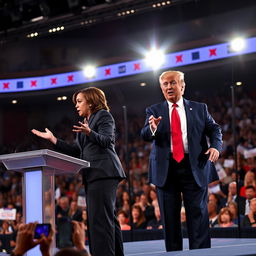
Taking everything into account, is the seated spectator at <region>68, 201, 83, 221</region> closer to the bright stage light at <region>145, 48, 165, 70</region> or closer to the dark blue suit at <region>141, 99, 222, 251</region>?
the bright stage light at <region>145, 48, 165, 70</region>

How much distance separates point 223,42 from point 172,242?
6235mm

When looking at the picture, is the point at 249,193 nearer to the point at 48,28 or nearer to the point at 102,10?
the point at 102,10

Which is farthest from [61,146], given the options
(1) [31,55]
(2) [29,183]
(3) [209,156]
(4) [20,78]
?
(1) [31,55]

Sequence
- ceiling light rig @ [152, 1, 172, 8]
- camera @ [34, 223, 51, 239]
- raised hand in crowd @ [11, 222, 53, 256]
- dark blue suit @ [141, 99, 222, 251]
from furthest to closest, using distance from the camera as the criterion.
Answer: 1. ceiling light rig @ [152, 1, 172, 8]
2. dark blue suit @ [141, 99, 222, 251]
3. camera @ [34, 223, 51, 239]
4. raised hand in crowd @ [11, 222, 53, 256]

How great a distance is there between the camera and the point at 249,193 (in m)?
5.63

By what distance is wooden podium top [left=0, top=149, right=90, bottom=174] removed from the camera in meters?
2.51

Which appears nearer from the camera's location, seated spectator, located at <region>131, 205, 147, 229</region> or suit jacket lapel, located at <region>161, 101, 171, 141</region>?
suit jacket lapel, located at <region>161, 101, 171, 141</region>

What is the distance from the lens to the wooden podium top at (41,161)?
2.51 m

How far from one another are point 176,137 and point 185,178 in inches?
10.0

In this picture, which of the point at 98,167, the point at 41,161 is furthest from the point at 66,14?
the point at 41,161

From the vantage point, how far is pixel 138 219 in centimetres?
651

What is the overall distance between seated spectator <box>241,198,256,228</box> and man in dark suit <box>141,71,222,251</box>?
2.16 m

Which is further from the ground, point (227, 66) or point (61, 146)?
point (227, 66)

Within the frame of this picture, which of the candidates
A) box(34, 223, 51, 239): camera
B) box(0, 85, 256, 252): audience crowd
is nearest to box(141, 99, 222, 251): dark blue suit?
box(0, 85, 256, 252): audience crowd
